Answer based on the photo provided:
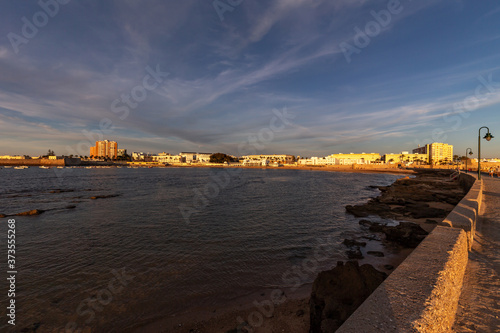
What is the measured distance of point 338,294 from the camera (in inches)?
191

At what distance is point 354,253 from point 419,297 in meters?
7.09

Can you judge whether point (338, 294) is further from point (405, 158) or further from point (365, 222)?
point (405, 158)

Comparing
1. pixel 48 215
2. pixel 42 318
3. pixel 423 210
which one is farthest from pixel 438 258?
pixel 48 215

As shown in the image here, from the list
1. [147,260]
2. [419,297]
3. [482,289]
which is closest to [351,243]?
[482,289]

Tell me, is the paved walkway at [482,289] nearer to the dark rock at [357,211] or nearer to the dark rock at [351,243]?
the dark rock at [351,243]

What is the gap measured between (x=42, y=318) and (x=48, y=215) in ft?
49.2

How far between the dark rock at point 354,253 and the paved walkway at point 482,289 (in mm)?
3641

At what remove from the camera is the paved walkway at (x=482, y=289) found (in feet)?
11.4

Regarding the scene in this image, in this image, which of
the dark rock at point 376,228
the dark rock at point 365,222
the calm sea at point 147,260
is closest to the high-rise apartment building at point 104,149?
the calm sea at point 147,260

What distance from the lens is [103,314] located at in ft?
19.4

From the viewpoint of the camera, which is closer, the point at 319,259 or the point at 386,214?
the point at 319,259

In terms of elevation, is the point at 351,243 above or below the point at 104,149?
below

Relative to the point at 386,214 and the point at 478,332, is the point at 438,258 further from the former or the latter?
the point at 386,214

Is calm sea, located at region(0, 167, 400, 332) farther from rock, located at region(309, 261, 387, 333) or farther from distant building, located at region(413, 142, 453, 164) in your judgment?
distant building, located at region(413, 142, 453, 164)
